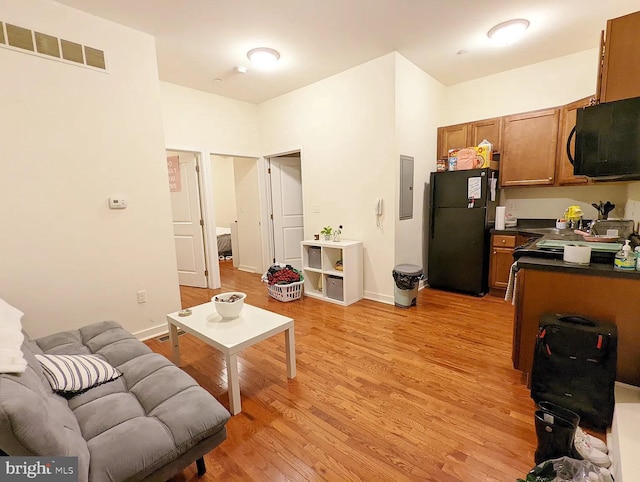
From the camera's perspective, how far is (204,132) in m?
4.40

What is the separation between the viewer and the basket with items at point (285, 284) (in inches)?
158

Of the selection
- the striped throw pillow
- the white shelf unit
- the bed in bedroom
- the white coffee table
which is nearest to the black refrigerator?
the white shelf unit

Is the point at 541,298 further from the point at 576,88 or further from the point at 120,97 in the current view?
the point at 120,97

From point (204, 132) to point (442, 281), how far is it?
3.89m

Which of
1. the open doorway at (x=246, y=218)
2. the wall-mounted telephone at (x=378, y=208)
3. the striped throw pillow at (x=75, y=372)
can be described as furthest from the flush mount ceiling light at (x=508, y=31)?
the striped throw pillow at (x=75, y=372)

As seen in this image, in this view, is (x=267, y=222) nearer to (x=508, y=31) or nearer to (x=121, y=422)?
(x=508, y=31)

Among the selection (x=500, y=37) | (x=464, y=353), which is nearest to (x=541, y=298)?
(x=464, y=353)

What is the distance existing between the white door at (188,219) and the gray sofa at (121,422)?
2.95 m

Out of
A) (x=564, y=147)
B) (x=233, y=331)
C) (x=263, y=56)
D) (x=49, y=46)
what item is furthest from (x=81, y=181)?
(x=564, y=147)

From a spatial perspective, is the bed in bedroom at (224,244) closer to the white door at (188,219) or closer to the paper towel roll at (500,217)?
the white door at (188,219)

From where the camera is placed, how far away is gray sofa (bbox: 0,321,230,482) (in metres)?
0.98

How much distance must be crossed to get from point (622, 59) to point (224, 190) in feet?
25.1

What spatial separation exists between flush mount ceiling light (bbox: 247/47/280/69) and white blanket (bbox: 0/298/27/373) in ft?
9.98

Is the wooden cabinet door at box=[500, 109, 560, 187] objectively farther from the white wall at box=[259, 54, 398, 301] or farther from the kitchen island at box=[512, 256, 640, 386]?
the kitchen island at box=[512, 256, 640, 386]
